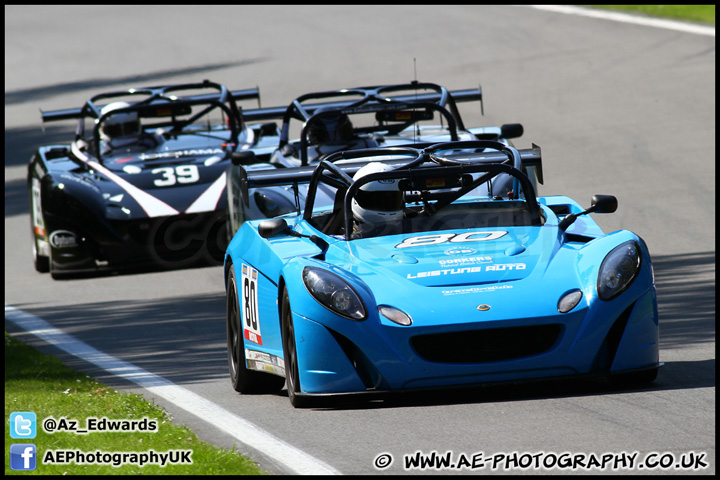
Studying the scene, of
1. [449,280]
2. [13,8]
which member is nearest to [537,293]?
[449,280]

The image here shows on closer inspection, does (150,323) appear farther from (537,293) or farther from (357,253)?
(537,293)

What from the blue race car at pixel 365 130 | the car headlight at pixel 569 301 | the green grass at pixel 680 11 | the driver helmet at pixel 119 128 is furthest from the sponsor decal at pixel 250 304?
the green grass at pixel 680 11

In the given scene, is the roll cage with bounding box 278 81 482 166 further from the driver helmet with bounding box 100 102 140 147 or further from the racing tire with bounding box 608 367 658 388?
the racing tire with bounding box 608 367 658 388

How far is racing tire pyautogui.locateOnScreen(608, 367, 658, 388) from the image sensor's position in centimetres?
665

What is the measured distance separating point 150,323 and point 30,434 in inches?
166

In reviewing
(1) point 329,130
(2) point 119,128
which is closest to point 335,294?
(1) point 329,130

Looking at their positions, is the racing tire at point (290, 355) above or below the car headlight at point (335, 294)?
below

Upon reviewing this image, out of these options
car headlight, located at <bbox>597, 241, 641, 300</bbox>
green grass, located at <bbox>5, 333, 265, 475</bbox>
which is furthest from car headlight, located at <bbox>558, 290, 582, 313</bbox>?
green grass, located at <bbox>5, 333, 265, 475</bbox>

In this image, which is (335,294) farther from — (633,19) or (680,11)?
(680,11)

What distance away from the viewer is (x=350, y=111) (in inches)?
524

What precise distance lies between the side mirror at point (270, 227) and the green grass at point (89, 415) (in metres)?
1.15

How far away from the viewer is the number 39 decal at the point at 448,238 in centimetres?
715

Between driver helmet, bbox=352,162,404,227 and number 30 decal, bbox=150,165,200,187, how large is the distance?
5700mm

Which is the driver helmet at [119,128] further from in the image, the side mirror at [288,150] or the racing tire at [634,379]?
the racing tire at [634,379]
